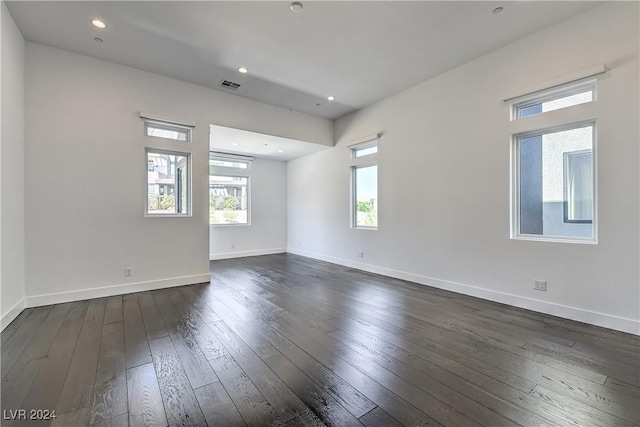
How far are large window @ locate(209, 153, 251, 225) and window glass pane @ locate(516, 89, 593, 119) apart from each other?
582 cm

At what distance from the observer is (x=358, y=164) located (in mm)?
5652

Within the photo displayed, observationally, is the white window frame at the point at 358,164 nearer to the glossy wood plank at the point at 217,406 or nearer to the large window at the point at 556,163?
the large window at the point at 556,163

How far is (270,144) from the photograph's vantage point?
5.95m

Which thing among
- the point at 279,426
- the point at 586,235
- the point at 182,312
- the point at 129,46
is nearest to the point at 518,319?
the point at 586,235

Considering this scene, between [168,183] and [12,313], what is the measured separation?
226 centimetres

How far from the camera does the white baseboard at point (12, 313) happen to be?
105 inches

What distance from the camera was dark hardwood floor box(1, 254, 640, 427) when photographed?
1.53 m

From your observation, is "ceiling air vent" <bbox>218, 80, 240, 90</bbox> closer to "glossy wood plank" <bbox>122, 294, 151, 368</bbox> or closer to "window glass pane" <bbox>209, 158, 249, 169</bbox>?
"window glass pane" <bbox>209, 158, 249, 169</bbox>

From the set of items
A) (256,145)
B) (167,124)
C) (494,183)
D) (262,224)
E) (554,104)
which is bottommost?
(262,224)

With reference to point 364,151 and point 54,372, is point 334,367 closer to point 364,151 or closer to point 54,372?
point 54,372

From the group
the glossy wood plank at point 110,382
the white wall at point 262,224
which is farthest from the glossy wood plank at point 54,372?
the white wall at point 262,224

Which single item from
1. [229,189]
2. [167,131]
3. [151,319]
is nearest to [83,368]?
[151,319]

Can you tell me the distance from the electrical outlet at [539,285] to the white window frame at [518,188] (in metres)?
0.48

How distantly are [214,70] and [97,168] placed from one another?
6.89 ft
